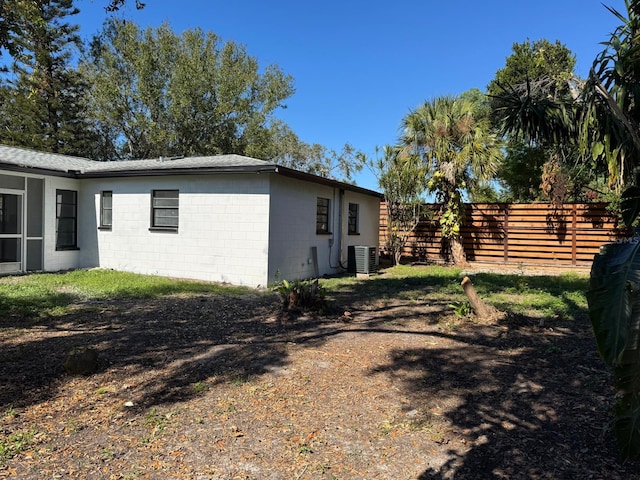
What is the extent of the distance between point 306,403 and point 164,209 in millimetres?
8657

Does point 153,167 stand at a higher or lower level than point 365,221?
higher

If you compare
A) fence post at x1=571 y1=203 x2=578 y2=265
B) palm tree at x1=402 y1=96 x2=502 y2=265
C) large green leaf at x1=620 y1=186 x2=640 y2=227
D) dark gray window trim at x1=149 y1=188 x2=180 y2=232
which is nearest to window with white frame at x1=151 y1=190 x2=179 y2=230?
dark gray window trim at x1=149 y1=188 x2=180 y2=232

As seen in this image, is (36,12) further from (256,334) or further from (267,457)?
(267,457)

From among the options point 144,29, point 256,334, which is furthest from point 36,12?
point 144,29

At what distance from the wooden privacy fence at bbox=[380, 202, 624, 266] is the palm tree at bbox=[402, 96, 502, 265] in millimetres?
864

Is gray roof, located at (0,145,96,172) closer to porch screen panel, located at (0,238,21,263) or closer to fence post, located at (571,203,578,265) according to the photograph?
porch screen panel, located at (0,238,21,263)

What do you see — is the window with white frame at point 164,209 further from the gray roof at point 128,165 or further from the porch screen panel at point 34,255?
the porch screen panel at point 34,255

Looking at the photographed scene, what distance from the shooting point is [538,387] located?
3926 millimetres

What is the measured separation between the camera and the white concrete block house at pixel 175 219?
988 cm

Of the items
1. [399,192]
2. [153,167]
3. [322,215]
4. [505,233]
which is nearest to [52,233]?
[153,167]

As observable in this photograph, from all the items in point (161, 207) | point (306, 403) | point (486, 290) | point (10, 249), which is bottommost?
point (306, 403)

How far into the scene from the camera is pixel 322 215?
12234 millimetres

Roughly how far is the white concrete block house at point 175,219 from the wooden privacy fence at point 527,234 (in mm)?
4422

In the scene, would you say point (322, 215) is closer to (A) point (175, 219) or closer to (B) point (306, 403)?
(A) point (175, 219)
